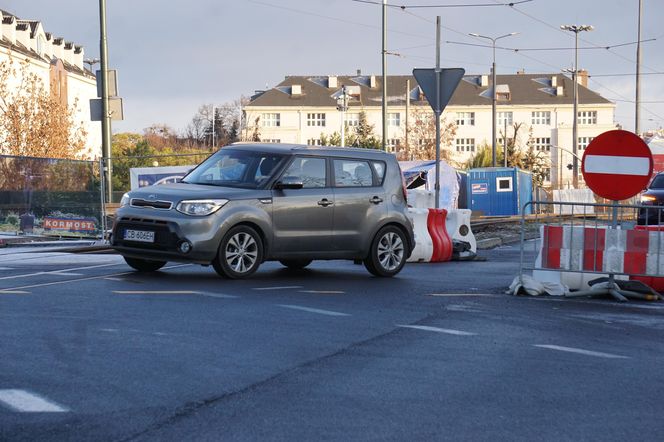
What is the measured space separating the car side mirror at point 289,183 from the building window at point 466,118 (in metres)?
110

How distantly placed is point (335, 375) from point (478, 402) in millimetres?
1043

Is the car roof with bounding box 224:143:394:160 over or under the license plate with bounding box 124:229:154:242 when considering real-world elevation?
over

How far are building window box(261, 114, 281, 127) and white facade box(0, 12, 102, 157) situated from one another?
31.0 metres

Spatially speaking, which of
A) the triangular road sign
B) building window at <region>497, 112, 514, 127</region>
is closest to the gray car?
the triangular road sign

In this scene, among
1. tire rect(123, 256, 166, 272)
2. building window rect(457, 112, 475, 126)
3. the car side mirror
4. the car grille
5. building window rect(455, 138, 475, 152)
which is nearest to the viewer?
the car grille

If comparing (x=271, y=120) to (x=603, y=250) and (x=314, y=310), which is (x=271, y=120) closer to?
(x=603, y=250)

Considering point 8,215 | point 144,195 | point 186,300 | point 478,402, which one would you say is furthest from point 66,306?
point 8,215

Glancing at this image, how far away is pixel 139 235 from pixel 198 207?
834 mm

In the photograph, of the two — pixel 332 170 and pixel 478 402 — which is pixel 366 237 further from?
pixel 478 402

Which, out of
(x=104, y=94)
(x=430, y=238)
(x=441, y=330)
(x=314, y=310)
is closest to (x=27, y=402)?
(x=441, y=330)

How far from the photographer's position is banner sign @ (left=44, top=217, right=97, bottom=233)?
21.7 m

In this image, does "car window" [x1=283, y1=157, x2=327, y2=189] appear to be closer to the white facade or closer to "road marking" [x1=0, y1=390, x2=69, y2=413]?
"road marking" [x1=0, y1=390, x2=69, y2=413]

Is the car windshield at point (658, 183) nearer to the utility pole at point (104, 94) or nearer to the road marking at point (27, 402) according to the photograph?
the utility pole at point (104, 94)

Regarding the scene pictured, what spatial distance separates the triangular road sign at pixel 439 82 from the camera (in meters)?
19.3
